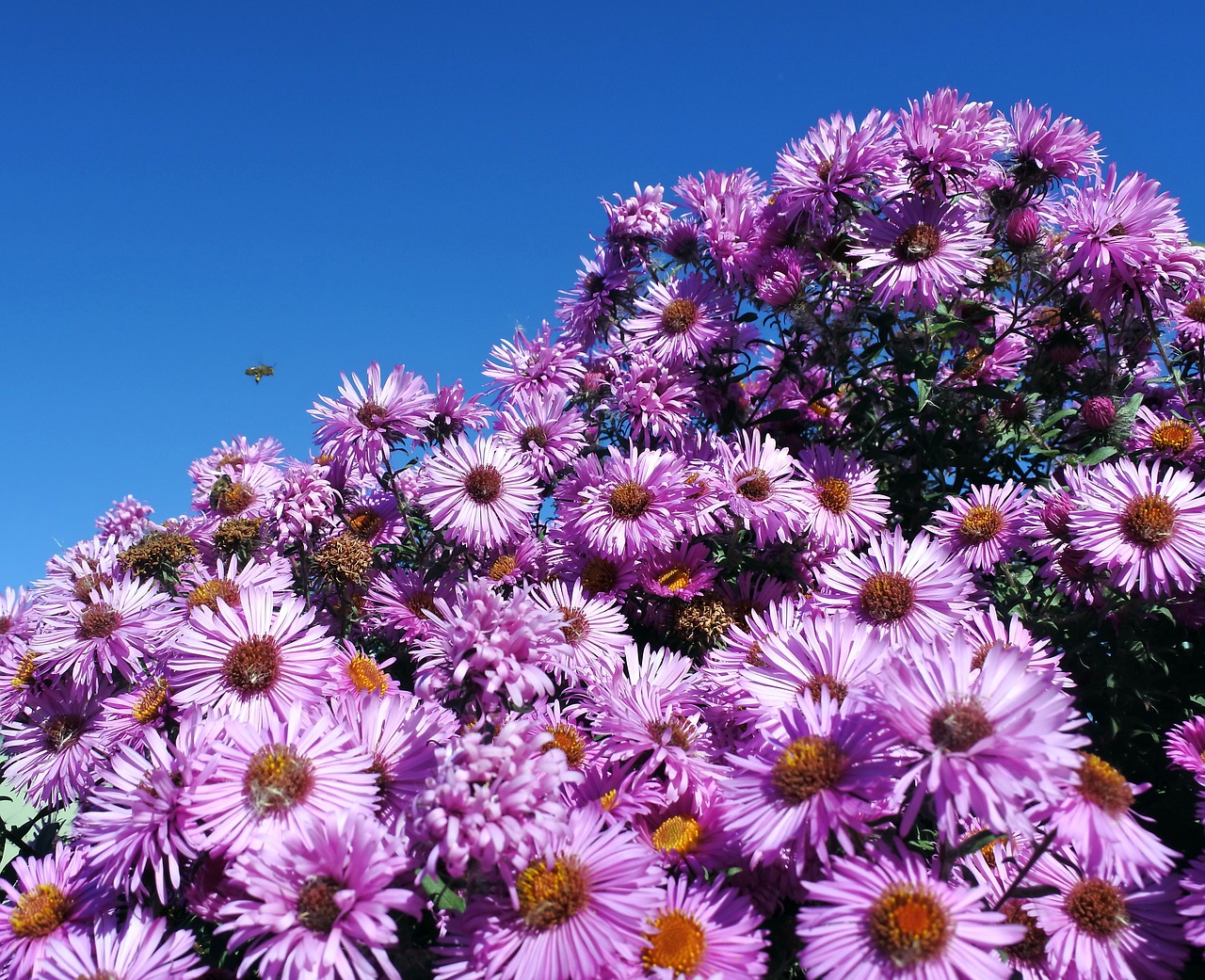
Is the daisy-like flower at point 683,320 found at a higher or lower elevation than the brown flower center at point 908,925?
higher

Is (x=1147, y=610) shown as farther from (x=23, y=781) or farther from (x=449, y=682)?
(x=23, y=781)

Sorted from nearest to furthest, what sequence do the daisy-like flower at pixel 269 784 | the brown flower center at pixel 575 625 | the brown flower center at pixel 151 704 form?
the daisy-like flower at pixel 269 784
the brown flower center at pixel 151 704
the brown flower center at pixel 575 625

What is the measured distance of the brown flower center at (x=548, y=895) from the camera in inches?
68.9

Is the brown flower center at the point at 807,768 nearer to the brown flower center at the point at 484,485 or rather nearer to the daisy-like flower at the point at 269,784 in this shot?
the daisy-like flower at the point at 269,784

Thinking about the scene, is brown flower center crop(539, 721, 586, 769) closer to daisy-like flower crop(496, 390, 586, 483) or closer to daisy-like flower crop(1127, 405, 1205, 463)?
daisy-like flower crop(496, 390, 586, 483)

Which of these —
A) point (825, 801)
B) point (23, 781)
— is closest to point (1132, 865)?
point (825, 801)

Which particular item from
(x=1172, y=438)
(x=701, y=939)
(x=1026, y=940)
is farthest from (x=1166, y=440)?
(x=701, y=939)

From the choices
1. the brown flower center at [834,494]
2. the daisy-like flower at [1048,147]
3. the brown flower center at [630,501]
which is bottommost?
the brown flower center at [630,501]

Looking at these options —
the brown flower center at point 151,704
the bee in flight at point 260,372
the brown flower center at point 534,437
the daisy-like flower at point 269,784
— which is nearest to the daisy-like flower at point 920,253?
the brown flower center at point 534,437

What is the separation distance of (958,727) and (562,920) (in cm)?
85

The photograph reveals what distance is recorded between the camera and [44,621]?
312 centimetres

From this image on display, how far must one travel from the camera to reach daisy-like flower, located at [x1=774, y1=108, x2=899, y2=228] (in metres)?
3.65

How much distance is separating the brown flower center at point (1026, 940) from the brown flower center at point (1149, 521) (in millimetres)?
1314

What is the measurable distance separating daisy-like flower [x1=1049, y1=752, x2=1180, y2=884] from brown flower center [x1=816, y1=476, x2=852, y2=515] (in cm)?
160
